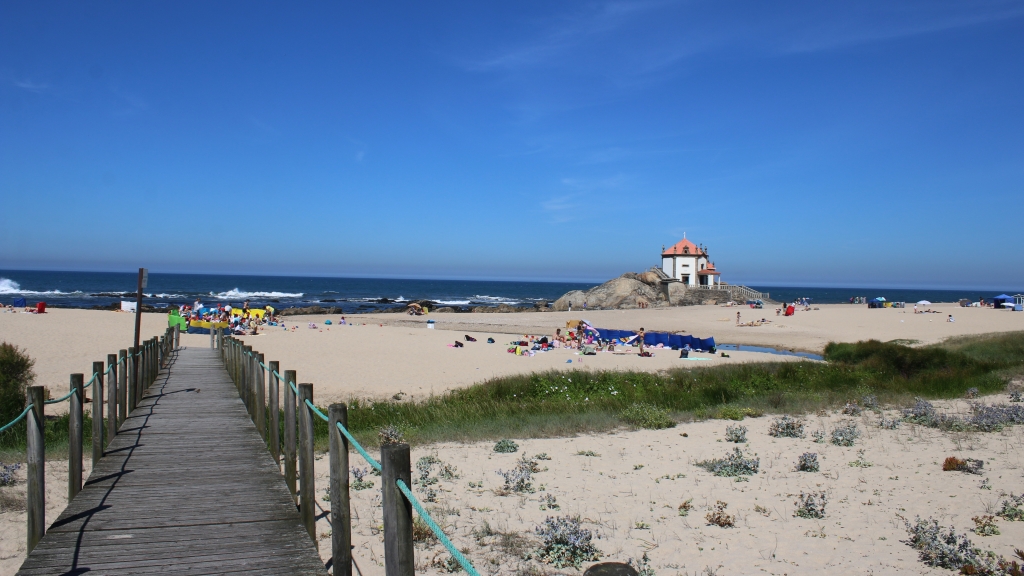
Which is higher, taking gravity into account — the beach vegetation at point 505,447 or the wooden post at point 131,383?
the wooden post at point 131,383

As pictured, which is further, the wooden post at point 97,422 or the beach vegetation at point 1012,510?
the wooden post at point 97,422

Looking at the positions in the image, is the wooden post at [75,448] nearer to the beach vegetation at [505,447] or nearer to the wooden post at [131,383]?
the wooden post at [131,383]

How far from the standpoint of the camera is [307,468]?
4.34m

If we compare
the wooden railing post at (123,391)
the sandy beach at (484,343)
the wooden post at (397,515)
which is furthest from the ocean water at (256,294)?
the wooden post at (397,515)

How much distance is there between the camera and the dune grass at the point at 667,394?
9789mm

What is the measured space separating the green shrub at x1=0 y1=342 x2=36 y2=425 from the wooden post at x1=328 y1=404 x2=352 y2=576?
26.8ft

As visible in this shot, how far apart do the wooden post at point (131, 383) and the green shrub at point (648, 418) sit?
687cm

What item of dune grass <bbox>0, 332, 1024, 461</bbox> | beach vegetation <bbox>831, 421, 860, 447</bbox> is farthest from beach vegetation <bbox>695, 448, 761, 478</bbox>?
dune grass <bbox>0, 332, 1024, 461</bbox>

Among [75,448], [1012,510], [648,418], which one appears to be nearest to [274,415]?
[75,448]

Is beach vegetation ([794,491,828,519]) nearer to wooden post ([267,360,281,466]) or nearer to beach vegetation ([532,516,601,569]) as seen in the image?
beach vegetation ([532,516,601,569])

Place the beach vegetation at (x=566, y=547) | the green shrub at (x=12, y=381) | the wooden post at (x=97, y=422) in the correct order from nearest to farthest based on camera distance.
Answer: the beach vegetation at (x=566, y=547) < the wooden post at (x=97, y=422) < the green shrub at (x=12, y=381)

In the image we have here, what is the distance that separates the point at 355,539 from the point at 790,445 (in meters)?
5.90

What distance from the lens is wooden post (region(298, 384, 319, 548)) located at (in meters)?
4.28

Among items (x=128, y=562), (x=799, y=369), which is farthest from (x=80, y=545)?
(x=799, y=369)
